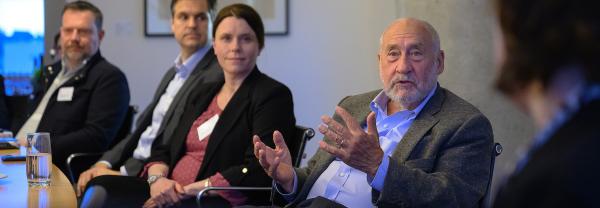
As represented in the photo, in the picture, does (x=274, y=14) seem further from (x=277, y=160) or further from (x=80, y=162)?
(x=277, y=160)

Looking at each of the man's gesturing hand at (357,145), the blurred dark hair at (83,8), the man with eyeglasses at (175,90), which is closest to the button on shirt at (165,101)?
the man with eyeglasses at (175,90)

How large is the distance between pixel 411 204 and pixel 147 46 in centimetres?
482

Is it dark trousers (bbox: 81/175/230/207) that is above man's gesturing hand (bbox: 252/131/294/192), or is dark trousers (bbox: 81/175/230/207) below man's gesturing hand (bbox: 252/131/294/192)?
below

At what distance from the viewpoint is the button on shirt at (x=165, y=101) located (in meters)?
4.29

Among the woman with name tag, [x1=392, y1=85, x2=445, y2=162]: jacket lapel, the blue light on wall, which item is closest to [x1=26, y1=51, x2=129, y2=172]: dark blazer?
the woman with name tag

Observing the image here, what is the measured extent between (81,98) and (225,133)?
1.62m

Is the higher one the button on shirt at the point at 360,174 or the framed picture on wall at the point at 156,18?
the framed picture on wall at the point at 156,18

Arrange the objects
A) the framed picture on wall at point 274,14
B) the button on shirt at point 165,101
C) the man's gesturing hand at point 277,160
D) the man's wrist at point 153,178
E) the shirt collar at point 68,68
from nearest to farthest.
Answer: the man's gesturing hand at point 277,160 → the man's wrist at point 153,178 → the button on shirt at point 165,101 → the shirt collar at point 68,68 → the framed picture on wall at point 274,14

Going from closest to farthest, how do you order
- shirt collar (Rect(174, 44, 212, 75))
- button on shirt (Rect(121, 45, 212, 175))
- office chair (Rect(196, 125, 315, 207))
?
office chair (Rect(196, 125, 315, 207)) → button on shirt (Rect(121, 45, 212, 175)) → shirt collar (Rect(174, 44, 212, 75))

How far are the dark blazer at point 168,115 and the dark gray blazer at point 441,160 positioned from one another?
148cm

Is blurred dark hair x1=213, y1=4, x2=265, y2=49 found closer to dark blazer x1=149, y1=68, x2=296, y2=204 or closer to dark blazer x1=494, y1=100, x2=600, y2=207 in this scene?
dark blazer x1=149, y1=68, x2=296, y2=204

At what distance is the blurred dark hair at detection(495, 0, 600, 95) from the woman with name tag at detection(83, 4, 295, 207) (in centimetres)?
236

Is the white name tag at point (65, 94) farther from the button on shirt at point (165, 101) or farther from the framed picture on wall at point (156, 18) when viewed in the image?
the framed picture on wall at point (156, 18)

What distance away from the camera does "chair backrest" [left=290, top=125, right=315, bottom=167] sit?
322 centimetres
